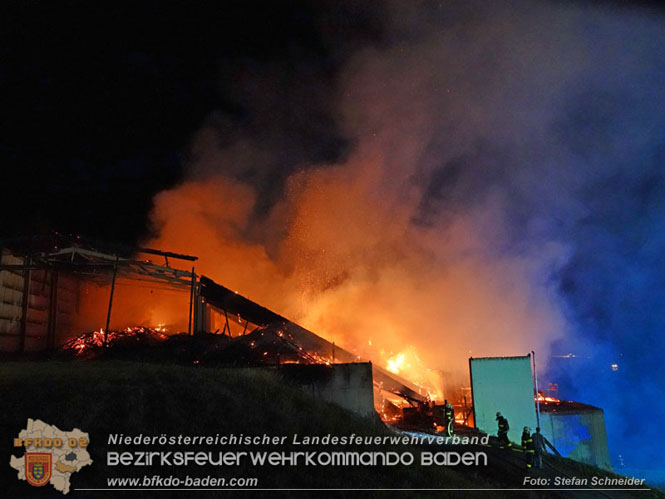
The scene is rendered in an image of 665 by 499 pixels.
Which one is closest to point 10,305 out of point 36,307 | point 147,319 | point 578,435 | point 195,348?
point 36,307

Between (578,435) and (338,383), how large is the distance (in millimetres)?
15277

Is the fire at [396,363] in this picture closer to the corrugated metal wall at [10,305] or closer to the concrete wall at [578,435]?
the concrete wall at [578,435]

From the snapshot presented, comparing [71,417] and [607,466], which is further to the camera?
[607,466]

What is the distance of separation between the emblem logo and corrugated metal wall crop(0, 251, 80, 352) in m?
10.5

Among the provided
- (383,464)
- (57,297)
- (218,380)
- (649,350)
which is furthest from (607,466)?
(649,350)

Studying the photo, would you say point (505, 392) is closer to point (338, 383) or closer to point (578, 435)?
point (578, 435)

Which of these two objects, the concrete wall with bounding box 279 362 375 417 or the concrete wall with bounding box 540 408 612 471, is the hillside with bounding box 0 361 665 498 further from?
the concrete wall with bounding box 540 408 612 471

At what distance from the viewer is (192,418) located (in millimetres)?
7871

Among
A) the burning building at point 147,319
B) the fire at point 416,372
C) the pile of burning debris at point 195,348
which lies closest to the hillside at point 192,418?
the burning building at point 147,319

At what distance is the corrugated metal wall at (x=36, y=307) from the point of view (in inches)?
576

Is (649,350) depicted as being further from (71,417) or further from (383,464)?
(71,417)

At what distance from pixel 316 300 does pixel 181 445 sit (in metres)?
27.3

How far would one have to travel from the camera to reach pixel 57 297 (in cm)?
1781

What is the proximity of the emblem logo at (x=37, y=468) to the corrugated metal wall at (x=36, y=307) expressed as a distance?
1049cm
